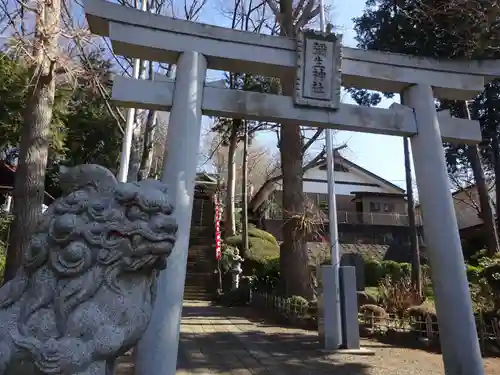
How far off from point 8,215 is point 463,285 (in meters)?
8.69

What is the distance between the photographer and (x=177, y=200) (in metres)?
4.38

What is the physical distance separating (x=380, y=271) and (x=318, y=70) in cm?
1369

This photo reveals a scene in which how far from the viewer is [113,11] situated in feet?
15.5

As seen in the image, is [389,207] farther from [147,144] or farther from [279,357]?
[279,357]

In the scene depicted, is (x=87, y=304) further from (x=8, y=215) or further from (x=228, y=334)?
(x=8, y=215)

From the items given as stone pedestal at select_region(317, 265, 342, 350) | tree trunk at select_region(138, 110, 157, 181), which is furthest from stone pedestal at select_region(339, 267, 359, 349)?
tree trunk at select_region(138, 110, 157, 181)

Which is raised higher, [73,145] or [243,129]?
[243,129]

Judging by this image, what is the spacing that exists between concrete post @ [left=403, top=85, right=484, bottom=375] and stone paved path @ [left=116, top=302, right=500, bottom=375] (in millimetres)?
1534

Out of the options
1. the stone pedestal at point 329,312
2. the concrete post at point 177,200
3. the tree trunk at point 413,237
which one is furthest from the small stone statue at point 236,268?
the concrete post at point 177,200

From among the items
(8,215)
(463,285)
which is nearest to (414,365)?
(463,285)

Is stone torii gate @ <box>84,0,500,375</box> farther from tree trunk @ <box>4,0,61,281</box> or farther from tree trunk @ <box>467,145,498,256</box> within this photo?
tree trunk @ <box>467,145,498,256</box>

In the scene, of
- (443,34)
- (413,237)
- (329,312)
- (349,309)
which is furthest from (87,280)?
(413,237)

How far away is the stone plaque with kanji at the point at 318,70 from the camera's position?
17.0ft

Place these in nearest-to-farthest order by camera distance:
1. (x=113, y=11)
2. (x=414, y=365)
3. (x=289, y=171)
→ (x=113, y=11)
(x=414, y=365)
(x=289, y=171)
